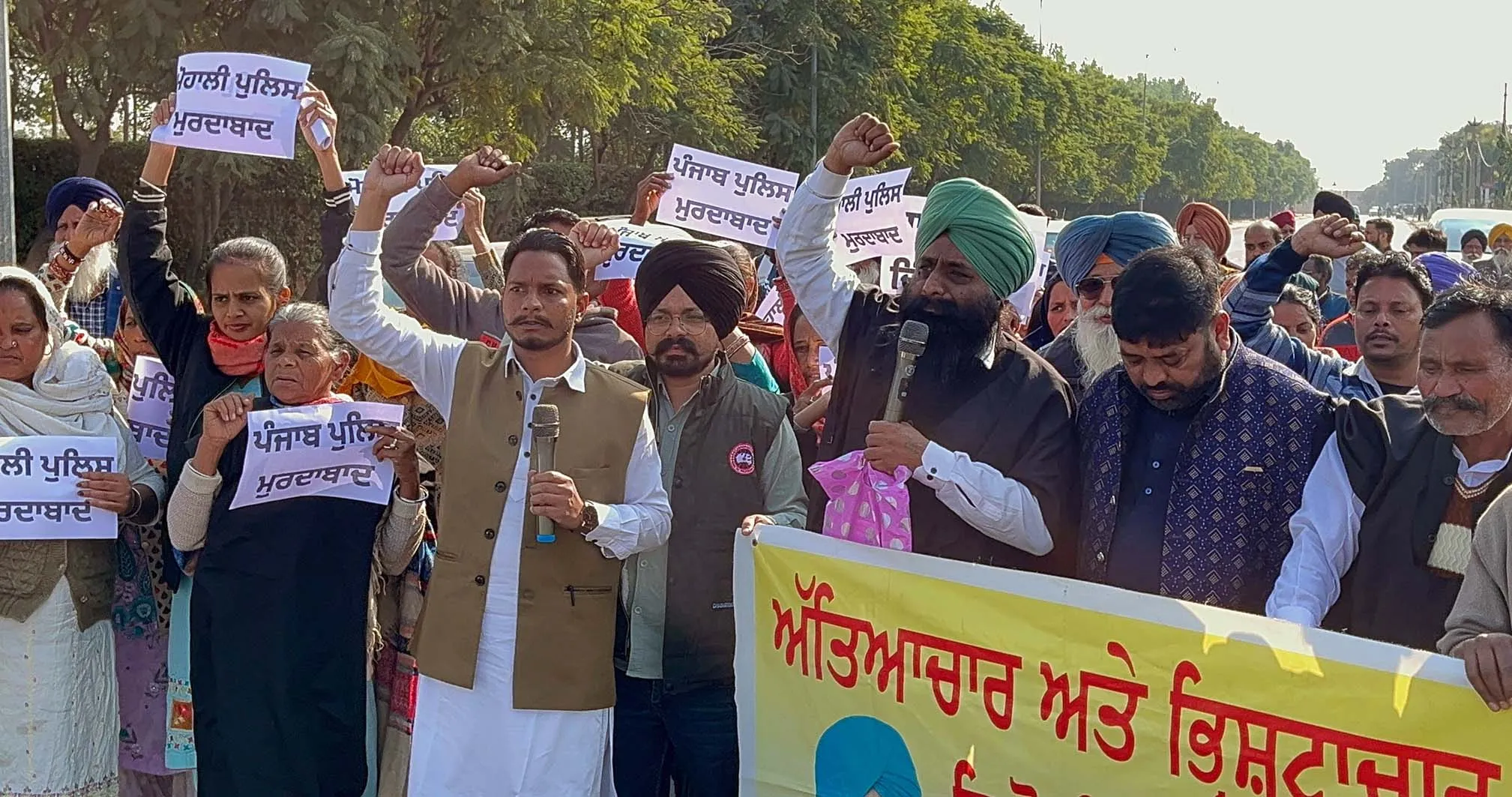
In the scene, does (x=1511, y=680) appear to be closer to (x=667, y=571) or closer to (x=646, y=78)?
(x=667, y=571)

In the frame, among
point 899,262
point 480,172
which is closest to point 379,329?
point 480,172

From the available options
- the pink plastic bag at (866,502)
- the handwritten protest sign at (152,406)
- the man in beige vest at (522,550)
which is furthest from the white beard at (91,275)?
the pink plastic bag at (866,502)

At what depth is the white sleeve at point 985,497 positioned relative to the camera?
338 cm

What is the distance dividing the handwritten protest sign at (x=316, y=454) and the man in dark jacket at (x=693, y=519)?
2.58 ft

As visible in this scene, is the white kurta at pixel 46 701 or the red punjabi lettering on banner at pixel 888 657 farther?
the white kurta at pixel 46 701

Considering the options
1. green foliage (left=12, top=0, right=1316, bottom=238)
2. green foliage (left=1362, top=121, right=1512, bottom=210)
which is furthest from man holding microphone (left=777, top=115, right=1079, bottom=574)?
green foliage (left=1362, top=121, right=1512, bottom=210)

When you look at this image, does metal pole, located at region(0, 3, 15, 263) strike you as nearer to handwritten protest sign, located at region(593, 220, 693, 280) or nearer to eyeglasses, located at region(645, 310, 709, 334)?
handwritten protest sign, located at region(593, 220, 693, 280)

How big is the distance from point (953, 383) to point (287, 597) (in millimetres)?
1975

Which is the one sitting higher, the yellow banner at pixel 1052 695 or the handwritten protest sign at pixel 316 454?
the handwritten protest sign at pixel 316 454

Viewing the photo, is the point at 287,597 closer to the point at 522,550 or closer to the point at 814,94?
the point at 522,550

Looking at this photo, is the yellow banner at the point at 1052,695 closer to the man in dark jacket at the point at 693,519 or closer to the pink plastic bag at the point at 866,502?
the pink plastic bag at the point at 866,502

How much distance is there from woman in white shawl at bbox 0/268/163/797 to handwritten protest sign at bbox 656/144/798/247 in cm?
282

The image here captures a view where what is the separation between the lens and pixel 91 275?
6.13m

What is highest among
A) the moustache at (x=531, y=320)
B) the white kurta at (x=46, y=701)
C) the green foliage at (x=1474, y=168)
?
the green foliage at (x=1474, y=168)
